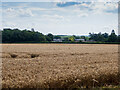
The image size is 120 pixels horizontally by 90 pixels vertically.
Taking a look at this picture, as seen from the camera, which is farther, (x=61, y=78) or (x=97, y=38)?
(x=97, y=38)

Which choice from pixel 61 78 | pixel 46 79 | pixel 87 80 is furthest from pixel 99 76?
pixel 46 79

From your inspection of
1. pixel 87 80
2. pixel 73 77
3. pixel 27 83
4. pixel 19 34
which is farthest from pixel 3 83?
pixel 19 34

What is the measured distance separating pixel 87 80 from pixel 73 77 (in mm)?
780

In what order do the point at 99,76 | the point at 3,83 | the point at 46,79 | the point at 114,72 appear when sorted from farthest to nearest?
the point at 114,72 < the point at 99,76 < the point at 46,79 < the point at 3,83

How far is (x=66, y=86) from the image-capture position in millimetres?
9977

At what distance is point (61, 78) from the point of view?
33.1 ft

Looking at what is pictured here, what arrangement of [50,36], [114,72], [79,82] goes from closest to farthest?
[79,82]
[114,72]
[50,36]

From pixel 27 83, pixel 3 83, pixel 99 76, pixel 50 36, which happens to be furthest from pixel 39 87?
pixel 50 36

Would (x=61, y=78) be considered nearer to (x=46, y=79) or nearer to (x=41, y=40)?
(x=46, y=79)

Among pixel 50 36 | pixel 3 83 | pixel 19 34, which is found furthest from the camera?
pixel 50 36

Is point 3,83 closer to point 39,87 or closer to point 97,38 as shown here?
point 39,87

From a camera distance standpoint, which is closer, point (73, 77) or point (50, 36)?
point (73, 77)

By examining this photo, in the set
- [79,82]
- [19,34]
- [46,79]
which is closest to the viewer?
[46,79]

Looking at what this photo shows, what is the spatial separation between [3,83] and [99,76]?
516cm
